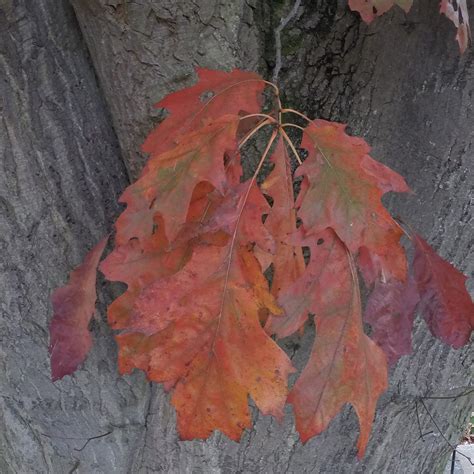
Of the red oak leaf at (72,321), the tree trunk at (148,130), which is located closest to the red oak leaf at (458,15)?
the tree trunk at (148,130)

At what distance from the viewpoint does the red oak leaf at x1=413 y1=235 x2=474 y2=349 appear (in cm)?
88

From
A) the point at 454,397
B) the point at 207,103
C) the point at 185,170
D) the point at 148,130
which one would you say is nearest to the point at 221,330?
the point at 185,170

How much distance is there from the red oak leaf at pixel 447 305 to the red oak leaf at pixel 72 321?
50cm

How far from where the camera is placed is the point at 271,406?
0.73 m

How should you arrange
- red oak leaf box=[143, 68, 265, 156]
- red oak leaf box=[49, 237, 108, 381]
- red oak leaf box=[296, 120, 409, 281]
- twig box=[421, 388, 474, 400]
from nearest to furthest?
1. red oak leaf box=[296, 120, 409, 281]
2. red oak leaf box=[143, 68, 265, 156]
3. red oak leaf box=[49, 237, 108, 381]
4. twig box=[421, 388, 474, 400]

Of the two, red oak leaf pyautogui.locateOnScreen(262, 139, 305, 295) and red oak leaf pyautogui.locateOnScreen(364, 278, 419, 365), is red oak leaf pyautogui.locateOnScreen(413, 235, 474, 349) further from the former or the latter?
red oak leaf pyautogui.locateOnScreen(262, 139, 305, 295)

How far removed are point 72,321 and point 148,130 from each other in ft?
1.11

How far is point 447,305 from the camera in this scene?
2.90 ft

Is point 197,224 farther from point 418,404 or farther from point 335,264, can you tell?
point 418,404

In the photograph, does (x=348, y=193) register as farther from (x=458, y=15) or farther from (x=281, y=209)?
(x=458, y=15)

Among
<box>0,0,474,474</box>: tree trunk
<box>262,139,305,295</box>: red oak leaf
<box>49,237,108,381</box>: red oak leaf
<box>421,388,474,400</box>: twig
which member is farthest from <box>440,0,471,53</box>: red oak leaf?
A: <box>421,388,474,400</box>: twig

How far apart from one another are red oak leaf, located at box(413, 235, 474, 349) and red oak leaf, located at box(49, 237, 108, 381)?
1.65ft

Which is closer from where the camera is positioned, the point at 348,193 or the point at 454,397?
the point at 348,193

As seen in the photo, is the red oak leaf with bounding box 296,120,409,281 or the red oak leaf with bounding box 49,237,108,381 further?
the red oak leaf with bounding box 49,237,108,381
